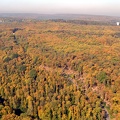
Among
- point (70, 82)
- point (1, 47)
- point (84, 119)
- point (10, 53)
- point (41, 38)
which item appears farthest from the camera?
point (41, 38)

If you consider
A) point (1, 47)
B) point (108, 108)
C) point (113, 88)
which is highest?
point (1, 47)

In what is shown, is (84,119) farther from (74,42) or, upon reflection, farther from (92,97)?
(74,42)

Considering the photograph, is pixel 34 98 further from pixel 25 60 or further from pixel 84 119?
pixel 25 60

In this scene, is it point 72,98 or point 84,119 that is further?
point 72,98

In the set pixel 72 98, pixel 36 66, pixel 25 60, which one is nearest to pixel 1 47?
pixel 25 60

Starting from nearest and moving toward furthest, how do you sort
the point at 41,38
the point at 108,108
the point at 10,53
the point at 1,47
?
the point at 108,108 < the point at 10,53 < the point at 1,47 < the point at 41,38

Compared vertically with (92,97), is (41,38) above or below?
above

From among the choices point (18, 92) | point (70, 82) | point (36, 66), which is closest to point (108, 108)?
point (70, 82)
